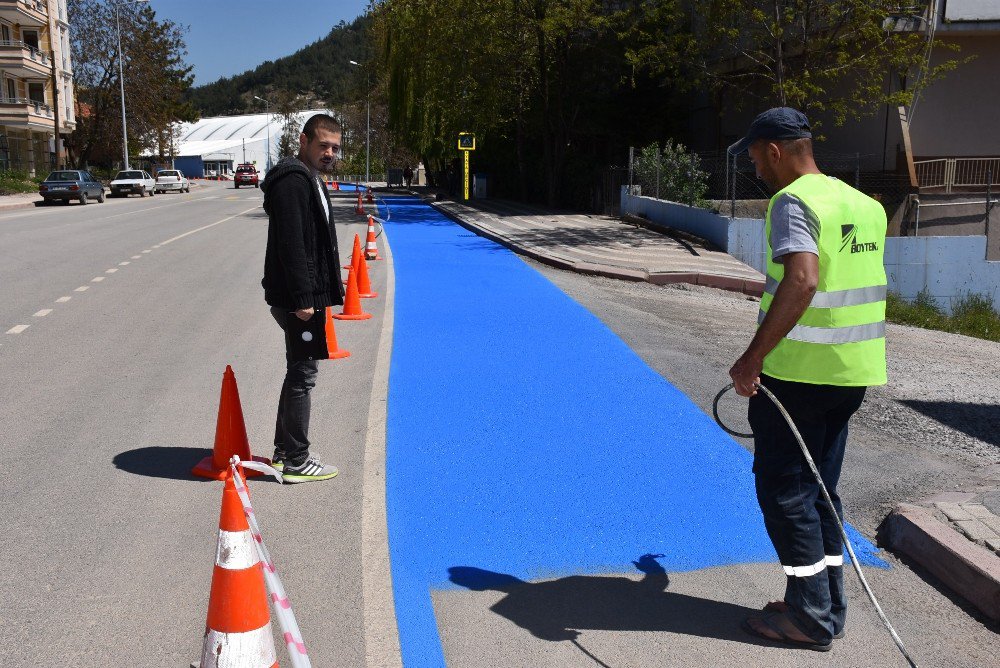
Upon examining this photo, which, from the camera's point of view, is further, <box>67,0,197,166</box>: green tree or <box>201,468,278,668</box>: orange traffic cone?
<box>67,0,197,166</box>: green tree

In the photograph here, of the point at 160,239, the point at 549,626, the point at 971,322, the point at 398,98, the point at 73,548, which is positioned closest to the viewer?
the point at 549,626

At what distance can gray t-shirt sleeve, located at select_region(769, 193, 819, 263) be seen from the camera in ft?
11.1

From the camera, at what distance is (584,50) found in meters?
29.8

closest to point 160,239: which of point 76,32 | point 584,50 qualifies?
point 584,50

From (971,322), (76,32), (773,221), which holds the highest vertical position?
(76,32)

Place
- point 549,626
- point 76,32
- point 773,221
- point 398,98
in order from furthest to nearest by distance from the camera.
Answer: point 76,32 < point 398,98 < point 549,626 < point 773,221

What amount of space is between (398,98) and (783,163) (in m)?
39.3

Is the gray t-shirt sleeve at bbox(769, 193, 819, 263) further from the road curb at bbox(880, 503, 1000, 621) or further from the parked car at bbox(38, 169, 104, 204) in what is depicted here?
the parked car at bbox(38, 169, 104, 204)

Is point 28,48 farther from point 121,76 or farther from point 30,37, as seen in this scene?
point 30,37

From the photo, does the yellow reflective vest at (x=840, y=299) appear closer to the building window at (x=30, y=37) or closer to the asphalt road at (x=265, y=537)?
the asphalt road at (x=265, y=537)

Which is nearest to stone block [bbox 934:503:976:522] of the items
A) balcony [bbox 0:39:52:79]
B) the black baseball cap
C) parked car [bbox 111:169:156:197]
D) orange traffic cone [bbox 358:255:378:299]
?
the black baseball cap

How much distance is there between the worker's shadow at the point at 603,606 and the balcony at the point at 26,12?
2331 inches

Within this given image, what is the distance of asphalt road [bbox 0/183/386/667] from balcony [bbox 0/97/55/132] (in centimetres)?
4786

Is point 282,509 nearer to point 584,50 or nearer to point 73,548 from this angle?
point 73,548
